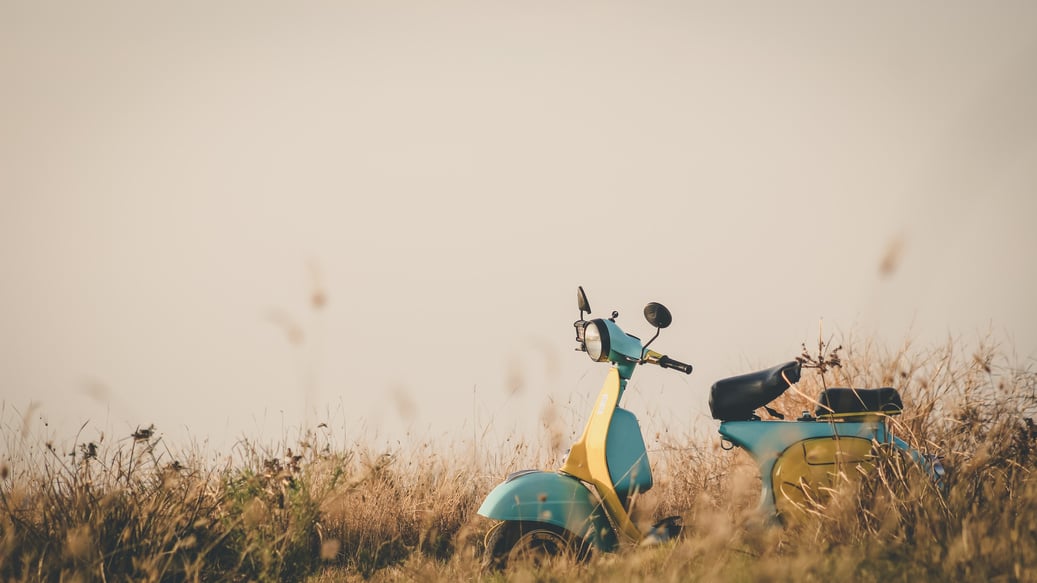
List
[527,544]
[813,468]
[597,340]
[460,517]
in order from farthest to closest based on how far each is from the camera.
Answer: [460,517], [597,340], [813,468], [527,544]

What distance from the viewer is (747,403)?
379cm

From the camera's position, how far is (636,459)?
3.79 m

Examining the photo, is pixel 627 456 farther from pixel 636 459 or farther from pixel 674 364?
pixel 674 364

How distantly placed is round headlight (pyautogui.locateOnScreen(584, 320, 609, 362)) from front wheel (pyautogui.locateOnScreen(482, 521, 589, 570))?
864 millimetres

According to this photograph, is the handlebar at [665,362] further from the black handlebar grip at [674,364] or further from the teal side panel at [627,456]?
the teal side panel at [627,456]

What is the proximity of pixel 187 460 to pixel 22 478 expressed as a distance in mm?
836

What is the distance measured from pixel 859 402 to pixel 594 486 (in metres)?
1.38

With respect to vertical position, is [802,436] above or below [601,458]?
above

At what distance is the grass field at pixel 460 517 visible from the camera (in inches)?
116

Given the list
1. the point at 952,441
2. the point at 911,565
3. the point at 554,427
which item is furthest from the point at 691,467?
the point at 911,565

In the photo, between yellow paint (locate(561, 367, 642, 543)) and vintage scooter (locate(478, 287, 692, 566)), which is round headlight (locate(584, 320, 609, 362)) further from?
yellow paint (locate(561, 367, 642, 543))

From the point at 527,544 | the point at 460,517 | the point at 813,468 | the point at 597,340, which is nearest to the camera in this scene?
the point at 527,544

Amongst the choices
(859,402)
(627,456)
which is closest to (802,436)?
(859,402)

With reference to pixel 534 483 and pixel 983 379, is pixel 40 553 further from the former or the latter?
pixel 983 379
